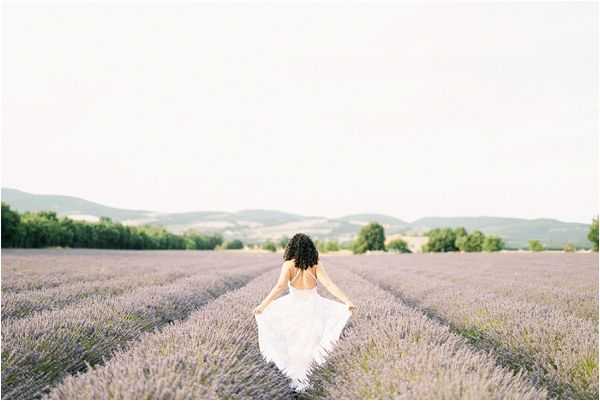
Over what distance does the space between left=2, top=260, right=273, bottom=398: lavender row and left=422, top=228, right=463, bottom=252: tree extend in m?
72.2

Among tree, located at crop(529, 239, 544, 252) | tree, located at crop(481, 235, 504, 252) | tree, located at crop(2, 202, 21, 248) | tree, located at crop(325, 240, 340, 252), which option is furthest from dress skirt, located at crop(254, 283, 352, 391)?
tree, located at crop(325, 240, 340, 252)

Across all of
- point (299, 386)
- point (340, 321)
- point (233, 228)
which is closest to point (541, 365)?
point (340, 321)

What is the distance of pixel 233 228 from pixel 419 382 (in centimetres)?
14813

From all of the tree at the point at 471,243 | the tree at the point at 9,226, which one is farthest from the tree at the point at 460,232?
the tree at the point at 9,226

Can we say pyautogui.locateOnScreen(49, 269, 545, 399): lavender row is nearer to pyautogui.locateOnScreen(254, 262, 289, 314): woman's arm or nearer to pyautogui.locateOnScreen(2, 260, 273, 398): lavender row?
pyautogui.locateOnScreen(254, 262, 289, 314): woman's arm

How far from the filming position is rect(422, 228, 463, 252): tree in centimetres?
7538

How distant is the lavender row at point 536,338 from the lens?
3.67 meters

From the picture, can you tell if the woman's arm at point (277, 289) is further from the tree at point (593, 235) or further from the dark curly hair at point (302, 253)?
the tree at point (593, 235)

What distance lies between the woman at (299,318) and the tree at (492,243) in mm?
71841

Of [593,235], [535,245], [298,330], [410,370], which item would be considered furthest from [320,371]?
[535,245]

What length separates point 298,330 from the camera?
14.5 feet

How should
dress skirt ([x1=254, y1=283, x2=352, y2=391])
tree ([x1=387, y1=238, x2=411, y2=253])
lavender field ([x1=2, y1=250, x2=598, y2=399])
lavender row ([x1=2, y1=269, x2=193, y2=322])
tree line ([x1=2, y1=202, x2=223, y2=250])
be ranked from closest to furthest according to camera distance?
lavender field ([x1=2, y1=250, x2=598, y2=399]) < dress skirt ([x1=254, y1=283, x2=352, y2=391]) < lavender row ([x1=2, y1=269, x2=193, y2=322]) < tree line ([x1=2, y1=202, x2=223, y2=250]) < tree ([x1=387, y1=238, x2=411, y2=253])

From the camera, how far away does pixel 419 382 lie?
8.59 ft

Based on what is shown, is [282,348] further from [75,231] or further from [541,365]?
[75,231]
